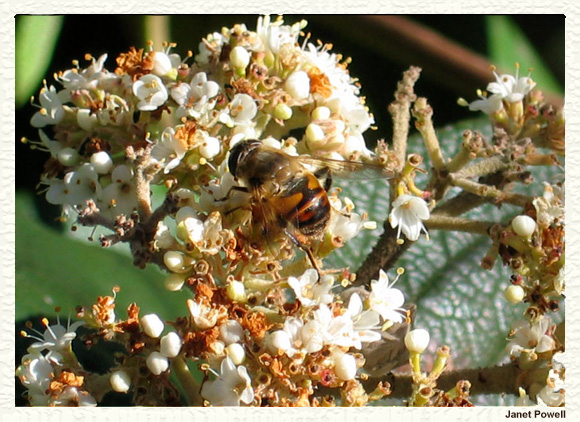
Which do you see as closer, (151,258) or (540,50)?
(151,258)

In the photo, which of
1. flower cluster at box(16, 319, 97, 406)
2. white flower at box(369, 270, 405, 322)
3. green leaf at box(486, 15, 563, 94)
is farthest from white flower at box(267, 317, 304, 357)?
green leaf at box(486, 15, 563, 94)

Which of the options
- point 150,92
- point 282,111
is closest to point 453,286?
point 282,111

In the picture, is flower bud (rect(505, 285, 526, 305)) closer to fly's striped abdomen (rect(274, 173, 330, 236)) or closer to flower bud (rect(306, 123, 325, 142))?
fly's striped abdomen (rect(274, 173, 330, 236))

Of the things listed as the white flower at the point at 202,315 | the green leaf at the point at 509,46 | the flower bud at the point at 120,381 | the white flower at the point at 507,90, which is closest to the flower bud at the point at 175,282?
the white flower at the point at 202,315

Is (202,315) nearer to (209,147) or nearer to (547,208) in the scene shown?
(209,147)

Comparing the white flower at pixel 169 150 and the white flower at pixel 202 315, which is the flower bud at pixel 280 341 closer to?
the white flower at pixel 202 315

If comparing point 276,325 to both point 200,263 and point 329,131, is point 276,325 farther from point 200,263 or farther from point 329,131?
point 329,131
